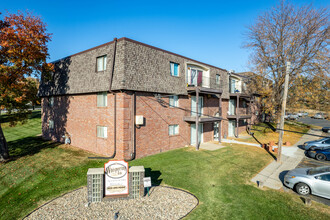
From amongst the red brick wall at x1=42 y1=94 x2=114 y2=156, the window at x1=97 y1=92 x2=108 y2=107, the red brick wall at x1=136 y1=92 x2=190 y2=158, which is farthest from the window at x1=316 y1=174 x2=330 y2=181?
the window at x1=97 y1=92 x2=108 y2=107

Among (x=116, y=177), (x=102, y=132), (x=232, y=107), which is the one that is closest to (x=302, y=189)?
(x=116, y=177)

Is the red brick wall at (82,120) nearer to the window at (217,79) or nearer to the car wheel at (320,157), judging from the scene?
the window at (217,79)

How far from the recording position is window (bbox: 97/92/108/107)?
14409mm

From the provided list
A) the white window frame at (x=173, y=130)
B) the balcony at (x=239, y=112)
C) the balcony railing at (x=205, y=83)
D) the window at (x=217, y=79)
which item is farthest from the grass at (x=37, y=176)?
the balcony at (x=239, y=112)

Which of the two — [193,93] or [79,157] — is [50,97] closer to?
[79,157]

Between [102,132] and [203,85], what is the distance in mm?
10953

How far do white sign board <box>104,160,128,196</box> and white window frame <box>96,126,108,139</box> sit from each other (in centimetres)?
671

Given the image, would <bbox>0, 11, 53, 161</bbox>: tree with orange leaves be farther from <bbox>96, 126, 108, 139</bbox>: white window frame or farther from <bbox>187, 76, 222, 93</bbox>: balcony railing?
<bbox>187, 76, 222, 93</bbox>: balcony railing

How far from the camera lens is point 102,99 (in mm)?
14609

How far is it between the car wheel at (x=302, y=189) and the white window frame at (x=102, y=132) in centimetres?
1255

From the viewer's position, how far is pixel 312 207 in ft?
24.9

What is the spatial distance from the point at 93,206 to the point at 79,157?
7362mm

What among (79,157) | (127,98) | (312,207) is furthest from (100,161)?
(312,207)

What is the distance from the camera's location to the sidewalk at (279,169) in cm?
1004
